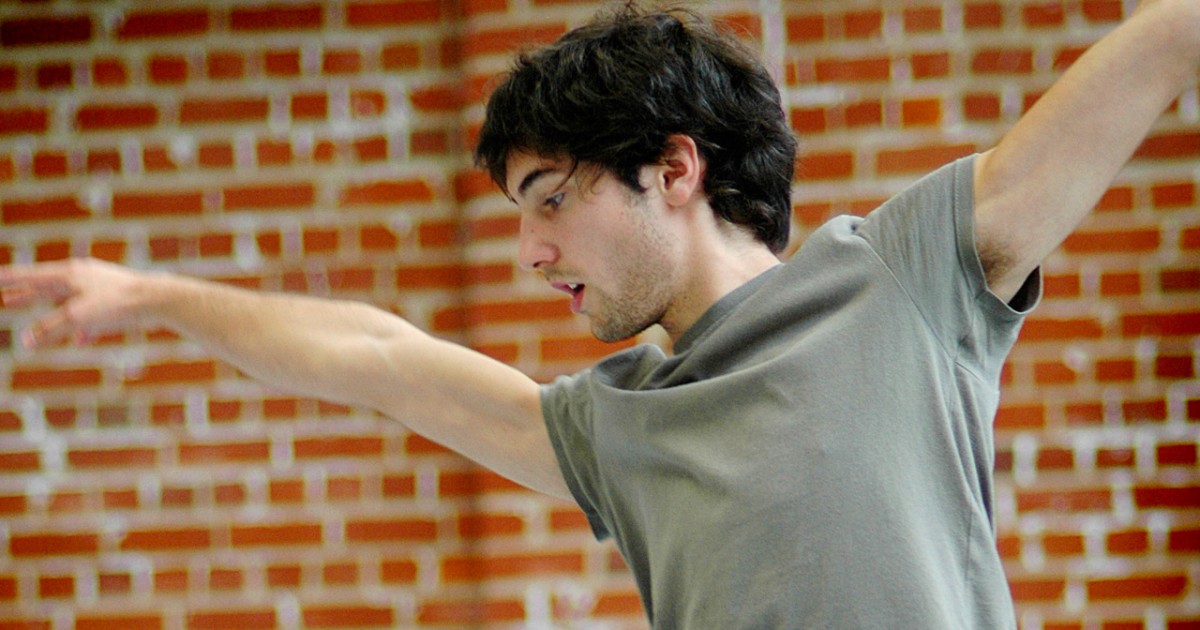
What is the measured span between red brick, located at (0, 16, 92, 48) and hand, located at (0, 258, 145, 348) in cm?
107

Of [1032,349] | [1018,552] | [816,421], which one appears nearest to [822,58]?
[1032,349]

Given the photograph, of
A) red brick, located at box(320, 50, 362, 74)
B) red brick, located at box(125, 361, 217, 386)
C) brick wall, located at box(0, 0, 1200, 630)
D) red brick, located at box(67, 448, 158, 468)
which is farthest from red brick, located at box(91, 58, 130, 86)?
red brick, located at box(67, 448, 158, 468)

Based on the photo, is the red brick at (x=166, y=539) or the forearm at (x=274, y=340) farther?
the red brick at (x=166, y=539)

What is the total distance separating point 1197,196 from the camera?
198 cm

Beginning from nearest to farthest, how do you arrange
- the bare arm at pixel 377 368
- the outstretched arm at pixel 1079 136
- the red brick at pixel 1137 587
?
the outstretched arm at pixel 1079 136
the bare arm at pixel 377 368
the red brick at pixel 1137 587

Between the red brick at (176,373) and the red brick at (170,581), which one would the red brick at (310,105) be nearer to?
the red brick at (176,373)

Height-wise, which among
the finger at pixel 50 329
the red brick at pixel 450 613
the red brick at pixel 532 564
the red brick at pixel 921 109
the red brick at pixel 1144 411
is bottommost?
the red brick at pixel 450 613

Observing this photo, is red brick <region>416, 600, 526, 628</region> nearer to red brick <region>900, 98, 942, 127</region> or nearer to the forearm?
the forearm

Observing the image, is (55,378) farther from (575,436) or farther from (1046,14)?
(1046,14)

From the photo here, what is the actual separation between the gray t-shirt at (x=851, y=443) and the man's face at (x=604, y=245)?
11 cm

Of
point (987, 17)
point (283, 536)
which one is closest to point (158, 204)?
point (283, 536)

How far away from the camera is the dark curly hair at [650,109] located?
131cm

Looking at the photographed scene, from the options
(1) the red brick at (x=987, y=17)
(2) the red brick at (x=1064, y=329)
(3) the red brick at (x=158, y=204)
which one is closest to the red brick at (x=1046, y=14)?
(1) the red brick at (x=987, y=17)

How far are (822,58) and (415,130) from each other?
78cm
